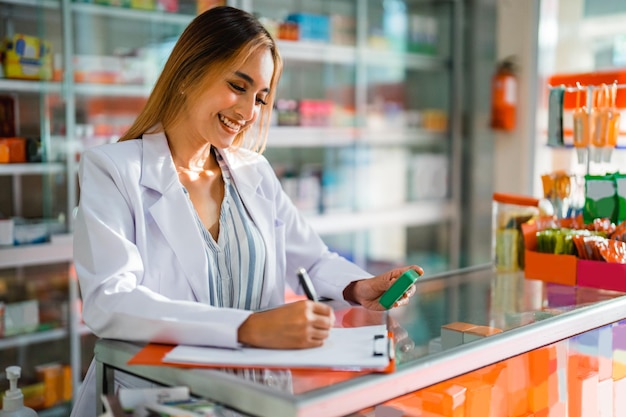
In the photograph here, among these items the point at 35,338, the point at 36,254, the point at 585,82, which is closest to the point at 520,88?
the point at 585,82

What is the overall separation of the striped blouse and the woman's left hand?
0.80 ft

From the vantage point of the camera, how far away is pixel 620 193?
2.00 meters

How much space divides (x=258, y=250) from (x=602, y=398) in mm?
862

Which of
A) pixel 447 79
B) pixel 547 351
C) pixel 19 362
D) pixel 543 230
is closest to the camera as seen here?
pixel 547 351

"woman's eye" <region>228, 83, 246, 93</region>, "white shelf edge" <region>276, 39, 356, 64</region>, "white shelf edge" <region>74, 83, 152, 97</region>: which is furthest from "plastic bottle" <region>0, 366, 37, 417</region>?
"white shelf edge" <region>276, 39, 356, 64</region>

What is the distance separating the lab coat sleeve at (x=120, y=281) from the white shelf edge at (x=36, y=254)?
1859mm

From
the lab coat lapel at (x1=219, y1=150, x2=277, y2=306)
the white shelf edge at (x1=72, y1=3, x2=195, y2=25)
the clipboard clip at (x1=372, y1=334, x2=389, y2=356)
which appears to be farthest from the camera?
the white shelf edge at (x1=72, y1=3, x2=195, y2=25)

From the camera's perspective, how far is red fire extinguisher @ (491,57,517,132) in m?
4.83

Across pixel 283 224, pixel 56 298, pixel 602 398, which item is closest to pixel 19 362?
pixel 56 298

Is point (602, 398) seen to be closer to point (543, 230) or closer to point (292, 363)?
point (543, 230)

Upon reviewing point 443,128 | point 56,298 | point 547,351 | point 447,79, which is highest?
point 447,79

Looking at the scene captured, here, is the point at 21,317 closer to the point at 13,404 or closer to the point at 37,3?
the point at 37,3

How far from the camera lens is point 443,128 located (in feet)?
17.2

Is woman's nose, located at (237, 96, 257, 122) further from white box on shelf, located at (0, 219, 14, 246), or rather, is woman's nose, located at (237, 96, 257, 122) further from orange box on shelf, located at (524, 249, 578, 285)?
white box on shelf, located at (0, 219, 14, 246)
